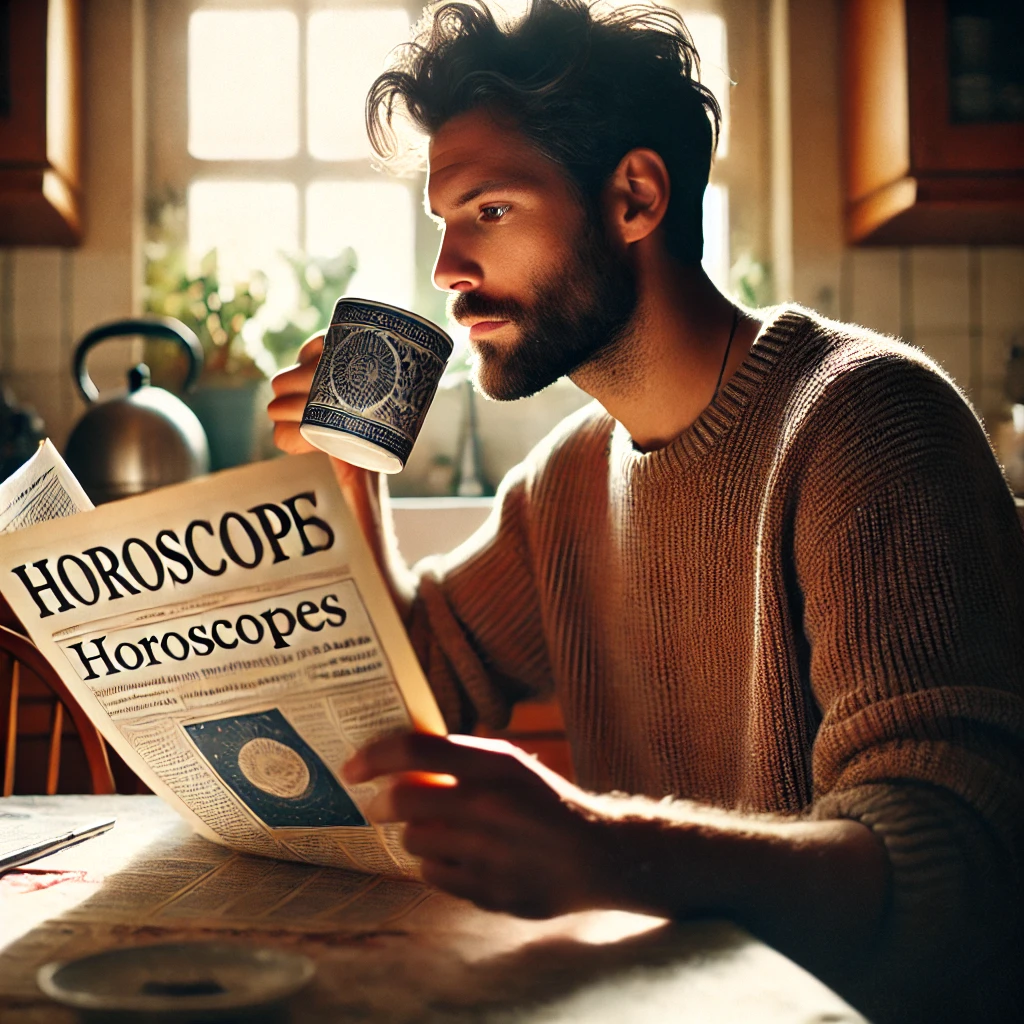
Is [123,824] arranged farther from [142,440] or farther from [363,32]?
[363,32]

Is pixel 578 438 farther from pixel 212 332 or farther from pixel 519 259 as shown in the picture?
pixel 212 332

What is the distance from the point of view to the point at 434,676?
3.64ft

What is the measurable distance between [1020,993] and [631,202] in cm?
72

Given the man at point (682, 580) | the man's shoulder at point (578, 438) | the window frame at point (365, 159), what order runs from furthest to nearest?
1. the window frame at point (365, 159)
2. the man's shoulder at point (578, 438)
3. the man at point (682, 580)

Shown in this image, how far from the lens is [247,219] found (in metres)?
2.31

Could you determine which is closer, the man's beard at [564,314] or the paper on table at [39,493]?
the paper on table at [39,493]

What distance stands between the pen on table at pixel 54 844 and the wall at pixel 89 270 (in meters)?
1.62

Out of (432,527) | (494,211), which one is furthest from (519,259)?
(432,527)

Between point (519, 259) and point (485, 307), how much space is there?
2.1 inches

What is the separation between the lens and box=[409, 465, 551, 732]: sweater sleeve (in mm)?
1109

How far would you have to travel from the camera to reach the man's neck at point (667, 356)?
3.23ft

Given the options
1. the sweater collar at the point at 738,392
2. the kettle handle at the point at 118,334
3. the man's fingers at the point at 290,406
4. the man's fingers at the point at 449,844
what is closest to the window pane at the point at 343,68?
the kettle handle at the point at 118,334

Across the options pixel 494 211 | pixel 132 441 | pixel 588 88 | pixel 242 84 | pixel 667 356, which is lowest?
pixel 132 441

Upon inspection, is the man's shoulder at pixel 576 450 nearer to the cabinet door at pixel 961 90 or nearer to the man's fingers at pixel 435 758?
the man's fingers at pixel 435 758
